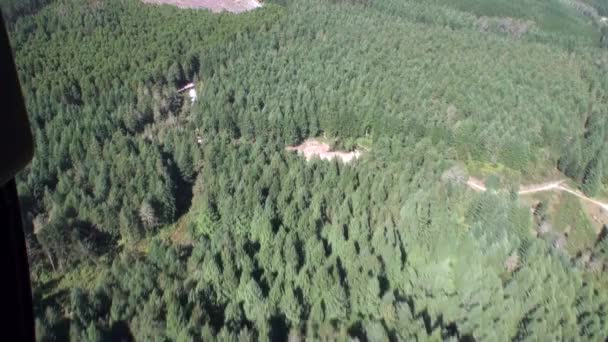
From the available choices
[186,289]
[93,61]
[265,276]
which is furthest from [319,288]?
[93,61]

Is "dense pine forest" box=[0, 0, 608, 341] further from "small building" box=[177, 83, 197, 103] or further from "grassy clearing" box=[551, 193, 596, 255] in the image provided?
"small building" box=[177, 83, 197, 103]

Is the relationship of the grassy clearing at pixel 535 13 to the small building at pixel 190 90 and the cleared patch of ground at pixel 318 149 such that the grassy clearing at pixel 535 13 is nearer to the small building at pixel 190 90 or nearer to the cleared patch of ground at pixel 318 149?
the small building at pixel 190 90

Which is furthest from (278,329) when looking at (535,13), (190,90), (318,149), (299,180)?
(535,13)

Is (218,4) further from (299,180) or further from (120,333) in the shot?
(120,333)

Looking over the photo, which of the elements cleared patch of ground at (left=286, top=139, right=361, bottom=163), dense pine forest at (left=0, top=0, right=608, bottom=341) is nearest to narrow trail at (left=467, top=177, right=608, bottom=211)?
dense pine forest at (left=0, top=0, right=608, bottom=341)

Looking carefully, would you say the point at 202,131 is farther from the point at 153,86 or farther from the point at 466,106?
the point at 466,106

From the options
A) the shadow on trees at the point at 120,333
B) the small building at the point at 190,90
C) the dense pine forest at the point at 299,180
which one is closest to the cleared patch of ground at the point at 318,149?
the dense pine forest at the point at 299,180

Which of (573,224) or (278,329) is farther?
(573,224)
